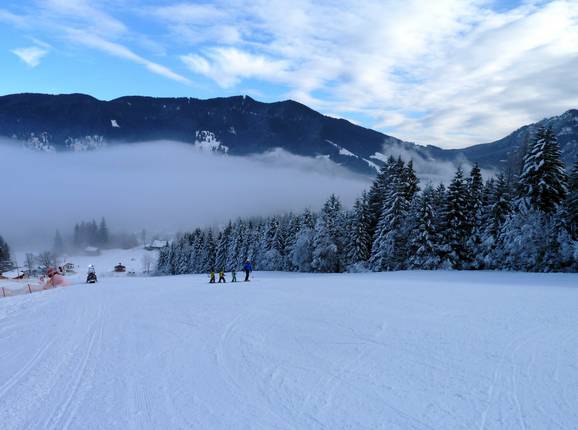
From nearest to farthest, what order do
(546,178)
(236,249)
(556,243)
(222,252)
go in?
(556,243), (546,178), (236,249), (222,252)

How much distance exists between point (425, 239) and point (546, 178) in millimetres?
A: 11996

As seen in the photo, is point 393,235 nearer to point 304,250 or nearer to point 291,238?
point 304,250

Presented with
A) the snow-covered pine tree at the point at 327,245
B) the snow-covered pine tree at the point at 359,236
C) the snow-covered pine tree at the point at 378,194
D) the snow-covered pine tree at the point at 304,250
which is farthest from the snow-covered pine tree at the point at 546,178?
the snow-covered pine tree at the point at 304,250

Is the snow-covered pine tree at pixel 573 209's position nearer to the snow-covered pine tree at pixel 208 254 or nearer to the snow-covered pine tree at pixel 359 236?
the snow-covered pine tree at pixel 359 236

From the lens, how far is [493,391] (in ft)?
20.9

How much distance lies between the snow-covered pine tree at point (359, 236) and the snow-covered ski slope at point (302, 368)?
35.6 meters

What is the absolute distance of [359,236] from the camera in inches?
1982

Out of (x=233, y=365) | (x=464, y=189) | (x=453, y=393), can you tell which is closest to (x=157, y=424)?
(x=233, y=365)

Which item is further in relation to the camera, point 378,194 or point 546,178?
A: point 378,194

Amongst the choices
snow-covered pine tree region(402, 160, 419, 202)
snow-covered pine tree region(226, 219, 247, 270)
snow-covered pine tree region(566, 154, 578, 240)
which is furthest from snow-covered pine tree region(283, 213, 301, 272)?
snow-covered pine tree region(566, 154, 578, 240)

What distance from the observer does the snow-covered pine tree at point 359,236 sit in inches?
1955

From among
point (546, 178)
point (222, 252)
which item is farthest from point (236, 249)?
point (546, 178)

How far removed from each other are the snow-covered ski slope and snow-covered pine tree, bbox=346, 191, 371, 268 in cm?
3557

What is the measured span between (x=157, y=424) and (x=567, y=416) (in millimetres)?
6063
